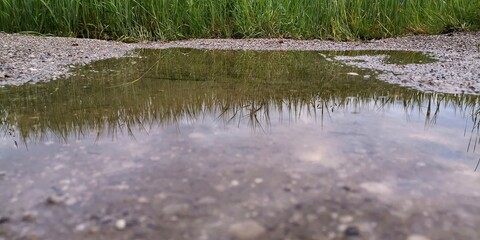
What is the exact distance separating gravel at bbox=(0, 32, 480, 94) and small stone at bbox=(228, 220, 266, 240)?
1549mm

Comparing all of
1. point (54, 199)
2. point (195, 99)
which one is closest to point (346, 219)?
point (54, 199)

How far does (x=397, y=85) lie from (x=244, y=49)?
1.80 metres

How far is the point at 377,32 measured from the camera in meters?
4.65

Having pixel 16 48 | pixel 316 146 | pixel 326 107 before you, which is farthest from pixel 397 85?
pixel 16 48

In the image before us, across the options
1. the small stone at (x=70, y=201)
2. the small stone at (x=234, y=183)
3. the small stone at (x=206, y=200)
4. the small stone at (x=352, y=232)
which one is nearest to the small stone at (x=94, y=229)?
the small stone at (x=70, y=201)

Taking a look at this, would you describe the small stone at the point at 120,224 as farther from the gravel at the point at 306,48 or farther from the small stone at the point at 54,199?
the gravel at the point at 306,48

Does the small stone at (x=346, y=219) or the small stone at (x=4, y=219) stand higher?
the small stone at (x=4, y=219)

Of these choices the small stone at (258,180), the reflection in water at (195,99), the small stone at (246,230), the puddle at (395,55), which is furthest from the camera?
the puddle at (395,55)

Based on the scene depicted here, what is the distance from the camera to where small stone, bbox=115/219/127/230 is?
33.3 inches

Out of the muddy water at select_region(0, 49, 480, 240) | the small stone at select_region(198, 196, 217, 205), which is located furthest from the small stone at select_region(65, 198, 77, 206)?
the small stone at select_region(198, 196, 217, 205)

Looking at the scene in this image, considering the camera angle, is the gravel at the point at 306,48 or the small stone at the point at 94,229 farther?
the gravel at the point at 306,48

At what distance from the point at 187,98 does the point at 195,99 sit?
1.8 inches

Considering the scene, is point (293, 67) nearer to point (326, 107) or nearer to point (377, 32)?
point (326, 107)

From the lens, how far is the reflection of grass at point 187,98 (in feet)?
5.04
